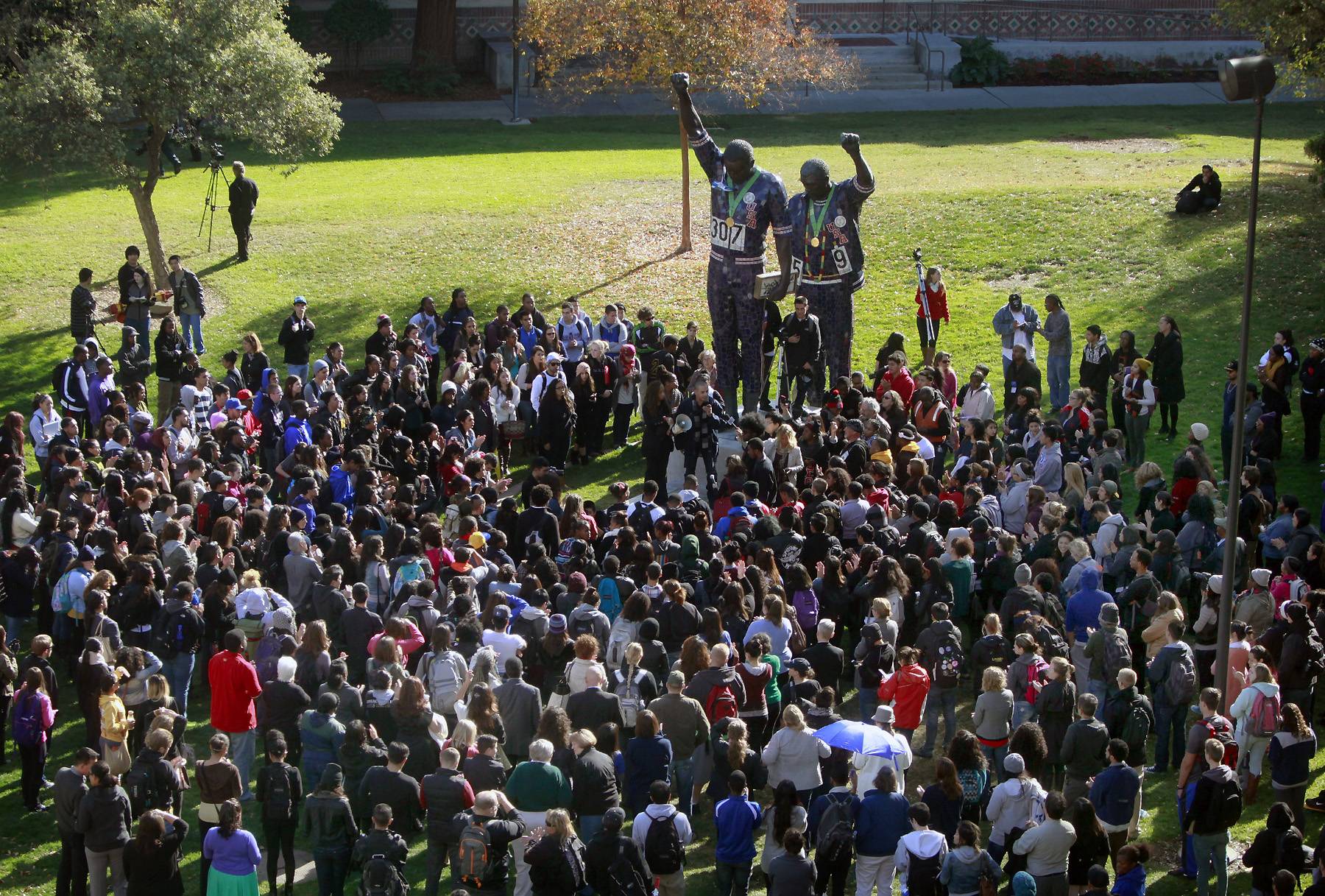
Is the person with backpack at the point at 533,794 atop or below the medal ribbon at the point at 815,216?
below

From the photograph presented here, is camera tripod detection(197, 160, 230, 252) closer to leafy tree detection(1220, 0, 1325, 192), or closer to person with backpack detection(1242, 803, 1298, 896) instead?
leafy tree detection(1220, 0, 1325, 192)

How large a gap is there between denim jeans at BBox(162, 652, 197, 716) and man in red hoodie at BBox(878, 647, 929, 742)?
578 centimetres

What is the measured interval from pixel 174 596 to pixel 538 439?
6814 mm

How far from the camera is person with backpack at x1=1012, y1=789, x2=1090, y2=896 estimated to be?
33.1 ft

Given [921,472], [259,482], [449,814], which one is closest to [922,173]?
[921,472]

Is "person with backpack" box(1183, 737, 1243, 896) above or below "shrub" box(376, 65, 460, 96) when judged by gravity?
below

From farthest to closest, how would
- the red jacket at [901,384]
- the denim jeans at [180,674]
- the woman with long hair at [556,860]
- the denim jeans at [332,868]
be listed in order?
1. the red jacket at [901,384]
2. the denim jeans at [180,674]
3. the denim jeans at [332,868]
4. the woman with long hair at [556,860]

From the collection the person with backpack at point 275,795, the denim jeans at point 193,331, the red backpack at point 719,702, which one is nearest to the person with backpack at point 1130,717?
the red backpack at point 719,702

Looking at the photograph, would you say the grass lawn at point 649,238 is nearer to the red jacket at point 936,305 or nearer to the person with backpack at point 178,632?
the red jacket at point 936,305

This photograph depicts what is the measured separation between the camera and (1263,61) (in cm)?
1162

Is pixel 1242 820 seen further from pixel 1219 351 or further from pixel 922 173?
pixel 922 173

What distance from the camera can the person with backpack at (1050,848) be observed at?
10.1 metres

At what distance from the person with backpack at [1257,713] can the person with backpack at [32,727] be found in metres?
9.05

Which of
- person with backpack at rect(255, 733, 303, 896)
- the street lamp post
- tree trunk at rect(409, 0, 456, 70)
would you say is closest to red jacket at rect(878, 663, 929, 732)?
the street lamp post
